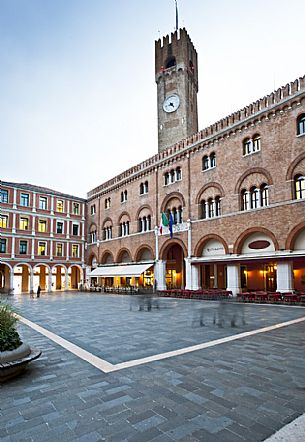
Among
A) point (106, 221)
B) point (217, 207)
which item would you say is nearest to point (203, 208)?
point (217, 207)

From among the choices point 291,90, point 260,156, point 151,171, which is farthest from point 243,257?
point 151,171

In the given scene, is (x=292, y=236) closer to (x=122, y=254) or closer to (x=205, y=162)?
(x=205, y=162)

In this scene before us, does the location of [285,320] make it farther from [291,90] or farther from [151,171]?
[151,171]

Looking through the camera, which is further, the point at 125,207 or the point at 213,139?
the point at 125,207

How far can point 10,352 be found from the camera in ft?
17.0

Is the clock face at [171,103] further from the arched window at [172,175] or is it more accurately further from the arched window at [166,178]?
the arched window at [172,175]

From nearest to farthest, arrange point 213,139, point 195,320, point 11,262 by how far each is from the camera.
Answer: point 195,320, point 213,139, point 11,262

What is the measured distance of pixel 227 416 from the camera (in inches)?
151

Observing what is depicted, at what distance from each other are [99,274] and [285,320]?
85.0 feet

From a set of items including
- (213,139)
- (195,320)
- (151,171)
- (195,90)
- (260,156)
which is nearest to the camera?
(195,320)

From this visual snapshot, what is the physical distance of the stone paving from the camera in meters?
3.53

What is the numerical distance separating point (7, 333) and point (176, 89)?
3724 cm

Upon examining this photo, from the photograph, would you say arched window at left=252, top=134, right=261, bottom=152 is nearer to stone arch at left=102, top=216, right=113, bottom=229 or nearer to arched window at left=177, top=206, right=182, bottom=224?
arched window at left=177, top=206, right=182, bottom=224

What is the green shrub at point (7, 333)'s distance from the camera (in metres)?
5.32
